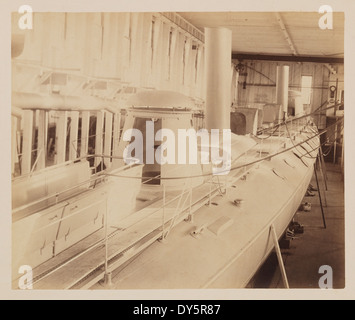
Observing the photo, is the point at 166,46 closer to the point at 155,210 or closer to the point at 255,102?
the point at 155,210

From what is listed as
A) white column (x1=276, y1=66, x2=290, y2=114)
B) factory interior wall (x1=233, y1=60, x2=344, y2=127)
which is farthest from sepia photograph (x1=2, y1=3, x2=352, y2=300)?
factory interior wall (x1=233, y1=60, x2=344, y2=127)

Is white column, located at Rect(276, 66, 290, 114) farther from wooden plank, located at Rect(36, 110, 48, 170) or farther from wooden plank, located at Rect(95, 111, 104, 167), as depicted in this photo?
wooden plank, located at Rect(36, 110, 48, 170)

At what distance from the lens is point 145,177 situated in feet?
5.85

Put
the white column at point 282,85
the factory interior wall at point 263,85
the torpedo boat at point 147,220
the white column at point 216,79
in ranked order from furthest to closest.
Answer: the factory interior wall at point 263,85
the white column at point 282,85
the white column at point 216,79
the torpedo boat at point 147,220

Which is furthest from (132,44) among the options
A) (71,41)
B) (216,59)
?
(71,41)

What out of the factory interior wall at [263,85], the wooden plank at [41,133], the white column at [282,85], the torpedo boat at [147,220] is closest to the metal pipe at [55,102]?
the wooden plank at [41,133]

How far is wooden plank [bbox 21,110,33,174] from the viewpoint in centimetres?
221

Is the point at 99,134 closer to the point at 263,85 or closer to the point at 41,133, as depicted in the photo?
the point at 41,133

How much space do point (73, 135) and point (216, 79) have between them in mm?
1196

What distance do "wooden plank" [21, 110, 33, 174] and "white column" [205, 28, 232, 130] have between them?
1.41 m

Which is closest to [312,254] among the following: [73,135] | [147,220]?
[147,220]

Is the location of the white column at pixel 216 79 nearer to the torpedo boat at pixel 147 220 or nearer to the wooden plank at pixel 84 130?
the torpedo boat at pixel 147 220

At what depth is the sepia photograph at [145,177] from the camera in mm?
1905

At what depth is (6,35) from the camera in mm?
1966
